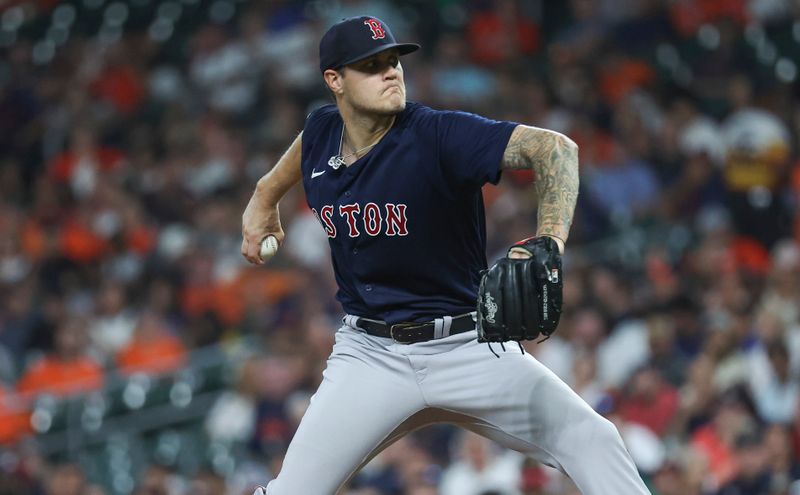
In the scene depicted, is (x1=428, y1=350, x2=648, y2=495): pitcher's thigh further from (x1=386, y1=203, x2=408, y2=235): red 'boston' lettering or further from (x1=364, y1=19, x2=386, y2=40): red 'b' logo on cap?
(x1=364, y1=19, x2=386, y2=40): red 'b' logo on cap

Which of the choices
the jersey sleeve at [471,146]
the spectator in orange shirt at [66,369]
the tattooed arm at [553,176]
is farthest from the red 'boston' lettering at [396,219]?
the spectator in orange shirt at [66,369]

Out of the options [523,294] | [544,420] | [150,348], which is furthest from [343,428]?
[150,348]

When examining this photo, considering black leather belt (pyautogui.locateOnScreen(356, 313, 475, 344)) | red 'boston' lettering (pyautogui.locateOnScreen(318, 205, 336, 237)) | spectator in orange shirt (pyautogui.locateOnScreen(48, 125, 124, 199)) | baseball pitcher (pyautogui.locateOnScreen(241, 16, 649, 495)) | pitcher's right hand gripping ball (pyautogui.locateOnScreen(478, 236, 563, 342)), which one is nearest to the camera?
pitcher's right hand gripping ball (pyautogui.locateOnScreen(478, 236, 563, 342))

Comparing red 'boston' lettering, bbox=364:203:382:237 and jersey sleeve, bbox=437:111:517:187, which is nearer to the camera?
jersey sleeve, bbox=437:111:517:187

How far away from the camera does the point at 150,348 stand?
9.14 meters

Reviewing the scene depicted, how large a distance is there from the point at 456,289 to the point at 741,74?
5693 millimetres

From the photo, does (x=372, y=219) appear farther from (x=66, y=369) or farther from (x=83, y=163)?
(x=83, y=163)

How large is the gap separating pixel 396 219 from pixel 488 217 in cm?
521

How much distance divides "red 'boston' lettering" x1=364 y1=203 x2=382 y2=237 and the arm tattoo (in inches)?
19.6

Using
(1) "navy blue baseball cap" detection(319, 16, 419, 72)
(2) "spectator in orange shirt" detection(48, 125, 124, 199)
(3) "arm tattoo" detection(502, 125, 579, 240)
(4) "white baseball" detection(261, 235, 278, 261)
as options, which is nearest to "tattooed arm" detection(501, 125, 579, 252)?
(3) "arm tattoo" detection(502, 125, 579, 240)

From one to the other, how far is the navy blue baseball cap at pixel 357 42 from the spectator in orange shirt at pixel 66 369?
5.47 metres

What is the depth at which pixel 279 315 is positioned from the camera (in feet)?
28.8

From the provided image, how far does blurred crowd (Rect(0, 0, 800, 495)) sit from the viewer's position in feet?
22.7

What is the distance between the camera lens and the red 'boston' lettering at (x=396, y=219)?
384cm
